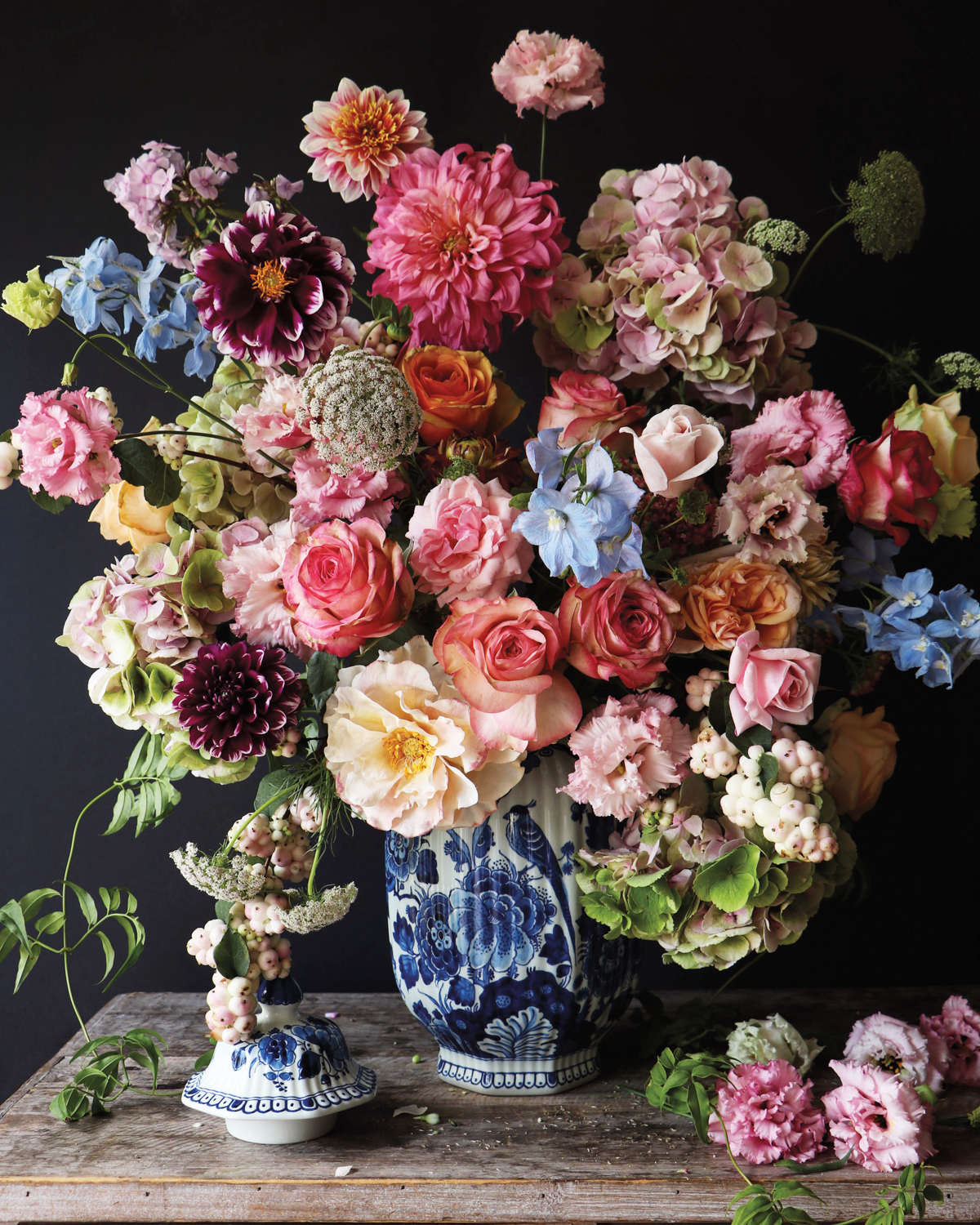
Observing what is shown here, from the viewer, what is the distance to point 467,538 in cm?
76

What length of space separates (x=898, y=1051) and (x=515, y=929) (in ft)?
1.18

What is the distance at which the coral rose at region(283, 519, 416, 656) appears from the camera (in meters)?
0.74

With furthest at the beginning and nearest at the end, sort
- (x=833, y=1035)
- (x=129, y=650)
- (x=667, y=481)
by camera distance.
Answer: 1. (x=833, y=1035)
2. (x=129, y=650)
3. (x=667, y=481)

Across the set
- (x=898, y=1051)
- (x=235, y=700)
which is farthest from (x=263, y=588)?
(x=898, y=1051)

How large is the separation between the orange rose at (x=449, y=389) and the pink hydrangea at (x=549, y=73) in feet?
0.83

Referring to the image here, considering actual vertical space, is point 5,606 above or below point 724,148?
below

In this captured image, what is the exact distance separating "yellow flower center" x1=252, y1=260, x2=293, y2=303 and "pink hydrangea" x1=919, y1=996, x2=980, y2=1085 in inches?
34.4

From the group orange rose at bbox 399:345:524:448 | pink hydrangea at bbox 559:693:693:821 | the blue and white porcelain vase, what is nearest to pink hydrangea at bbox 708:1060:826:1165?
the blue and white porcelain vase

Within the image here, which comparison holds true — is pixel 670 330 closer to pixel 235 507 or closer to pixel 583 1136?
pixel 235 507

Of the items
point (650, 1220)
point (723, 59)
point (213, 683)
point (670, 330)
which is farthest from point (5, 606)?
point (723, 59)

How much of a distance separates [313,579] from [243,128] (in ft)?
2.76

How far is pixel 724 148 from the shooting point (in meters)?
1.30

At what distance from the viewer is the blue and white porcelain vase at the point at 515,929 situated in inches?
34.6

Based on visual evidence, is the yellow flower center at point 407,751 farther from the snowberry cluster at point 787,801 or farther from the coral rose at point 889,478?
the coral rose at point 889,478
